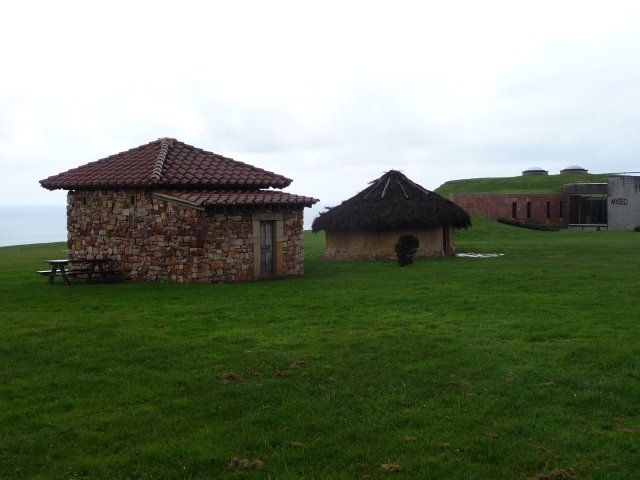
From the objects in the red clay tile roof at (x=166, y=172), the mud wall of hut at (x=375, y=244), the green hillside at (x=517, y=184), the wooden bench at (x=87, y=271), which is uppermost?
the green hillside at (x=517, y=184)

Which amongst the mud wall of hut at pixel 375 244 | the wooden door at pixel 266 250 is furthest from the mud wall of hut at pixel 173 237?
the mud wall of hut at pixel 375 244

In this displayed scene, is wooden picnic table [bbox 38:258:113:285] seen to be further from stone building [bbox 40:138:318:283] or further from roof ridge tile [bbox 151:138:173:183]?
roof ridge tile [bbox 151:138:173:183]

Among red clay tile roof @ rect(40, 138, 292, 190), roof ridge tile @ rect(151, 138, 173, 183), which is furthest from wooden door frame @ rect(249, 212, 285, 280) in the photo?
roof ridge tile @ rect(151, 138, 173, 183)

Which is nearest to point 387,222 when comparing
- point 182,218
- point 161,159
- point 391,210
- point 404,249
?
point 391,210

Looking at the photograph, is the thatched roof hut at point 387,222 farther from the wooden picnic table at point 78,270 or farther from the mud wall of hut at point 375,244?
the wooden picnic table at point 78,270

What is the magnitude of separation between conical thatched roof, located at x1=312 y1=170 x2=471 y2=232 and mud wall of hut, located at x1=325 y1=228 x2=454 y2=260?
246mm

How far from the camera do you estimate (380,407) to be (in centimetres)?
836

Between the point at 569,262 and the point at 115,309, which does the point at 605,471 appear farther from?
the point at 569,262

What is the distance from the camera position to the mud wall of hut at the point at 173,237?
1961cm

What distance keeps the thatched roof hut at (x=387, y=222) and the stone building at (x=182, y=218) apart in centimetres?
531

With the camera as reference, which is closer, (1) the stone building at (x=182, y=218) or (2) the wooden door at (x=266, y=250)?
(1) the stone building at (x=182, y=218)

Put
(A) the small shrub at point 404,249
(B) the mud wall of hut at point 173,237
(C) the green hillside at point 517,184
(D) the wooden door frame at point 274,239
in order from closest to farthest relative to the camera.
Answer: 1. (B) the mud wall of hut at point 173,237
2. (D) the wooden door frame at point 274,239
3. (A) the small shrub at point 404,249
4. (C) the green hillside at point 517,184

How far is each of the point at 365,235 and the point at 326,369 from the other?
1764 centimetres

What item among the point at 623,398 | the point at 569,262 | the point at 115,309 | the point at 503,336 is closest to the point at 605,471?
the point at 623,398
